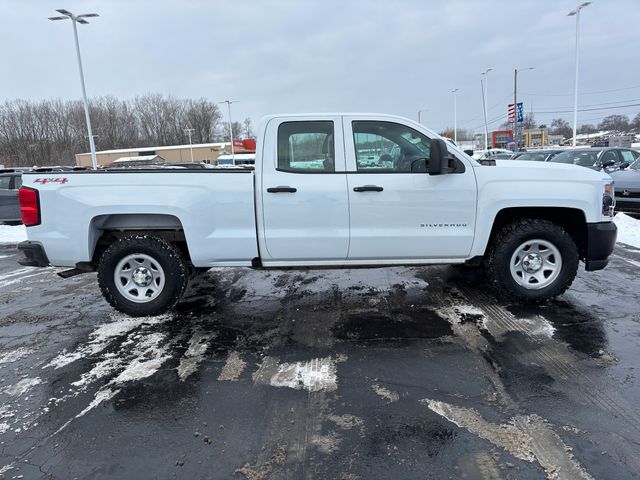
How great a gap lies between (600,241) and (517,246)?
0.88 m

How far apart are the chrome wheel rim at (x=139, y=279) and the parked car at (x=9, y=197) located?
409 inches

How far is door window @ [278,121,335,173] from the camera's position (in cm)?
485

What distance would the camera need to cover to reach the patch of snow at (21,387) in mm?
3631

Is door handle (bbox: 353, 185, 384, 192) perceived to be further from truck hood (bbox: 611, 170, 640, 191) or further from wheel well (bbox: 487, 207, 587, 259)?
truck hood (bbox: 611, 170, 640, 191)

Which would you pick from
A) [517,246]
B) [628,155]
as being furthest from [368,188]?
[628,155]

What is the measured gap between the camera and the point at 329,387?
139 inches

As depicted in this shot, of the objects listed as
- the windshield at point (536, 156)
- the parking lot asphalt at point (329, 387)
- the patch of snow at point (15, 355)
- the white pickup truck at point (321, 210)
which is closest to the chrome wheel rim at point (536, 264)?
the white pickup truck at point (321, 210)

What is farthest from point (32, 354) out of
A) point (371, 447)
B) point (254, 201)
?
point (371, 447)

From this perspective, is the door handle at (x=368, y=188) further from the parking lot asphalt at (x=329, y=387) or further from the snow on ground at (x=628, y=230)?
the snow on ground at (x=628, y=230)

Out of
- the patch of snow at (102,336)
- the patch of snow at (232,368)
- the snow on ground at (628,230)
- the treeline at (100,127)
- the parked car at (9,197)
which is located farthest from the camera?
the treeline at (100,127)

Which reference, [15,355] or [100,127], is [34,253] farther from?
[100,127]

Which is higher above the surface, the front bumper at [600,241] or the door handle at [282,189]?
the door handle at [282,189]

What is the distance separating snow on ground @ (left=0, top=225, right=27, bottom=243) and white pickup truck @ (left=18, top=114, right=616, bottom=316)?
810 centimetres

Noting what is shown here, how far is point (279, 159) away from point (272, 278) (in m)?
2.38
